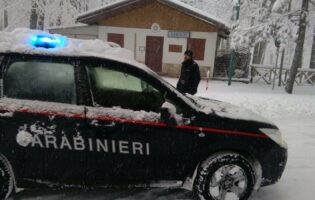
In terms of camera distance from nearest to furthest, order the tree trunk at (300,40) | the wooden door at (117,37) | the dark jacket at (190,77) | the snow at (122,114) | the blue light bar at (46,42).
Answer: the snow at (122,114), the blue light bar at (46,42), the dark jacket at (190,77), the tree trunk at (300,40), the wooden door at (117,37)

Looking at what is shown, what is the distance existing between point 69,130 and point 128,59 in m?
1.04

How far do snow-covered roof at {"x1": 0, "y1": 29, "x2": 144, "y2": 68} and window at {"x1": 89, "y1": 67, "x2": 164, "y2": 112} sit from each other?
0.18 meters

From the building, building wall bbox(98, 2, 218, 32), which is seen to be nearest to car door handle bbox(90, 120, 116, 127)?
the building

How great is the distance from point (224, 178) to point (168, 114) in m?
1.02

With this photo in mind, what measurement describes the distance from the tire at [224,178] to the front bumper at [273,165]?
176 millimetres

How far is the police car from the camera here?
3824 millimetres

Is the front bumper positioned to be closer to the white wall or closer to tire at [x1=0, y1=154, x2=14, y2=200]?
tire at [x1=0, y1=154, x2=14, y2=200]

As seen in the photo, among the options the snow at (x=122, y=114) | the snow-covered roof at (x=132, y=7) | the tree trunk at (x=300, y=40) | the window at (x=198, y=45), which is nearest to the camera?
the snow at (x=122, y=114)

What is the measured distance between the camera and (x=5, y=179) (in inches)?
152

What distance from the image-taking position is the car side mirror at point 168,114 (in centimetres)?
384

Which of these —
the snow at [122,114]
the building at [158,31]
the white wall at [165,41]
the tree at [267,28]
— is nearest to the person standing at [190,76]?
the snow at [122,114]

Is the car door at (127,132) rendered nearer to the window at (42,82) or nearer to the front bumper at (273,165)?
the window at (42,82)

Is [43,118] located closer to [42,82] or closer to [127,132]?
[42,82]

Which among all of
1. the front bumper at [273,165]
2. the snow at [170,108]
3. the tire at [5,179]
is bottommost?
the tire at [5,179]
